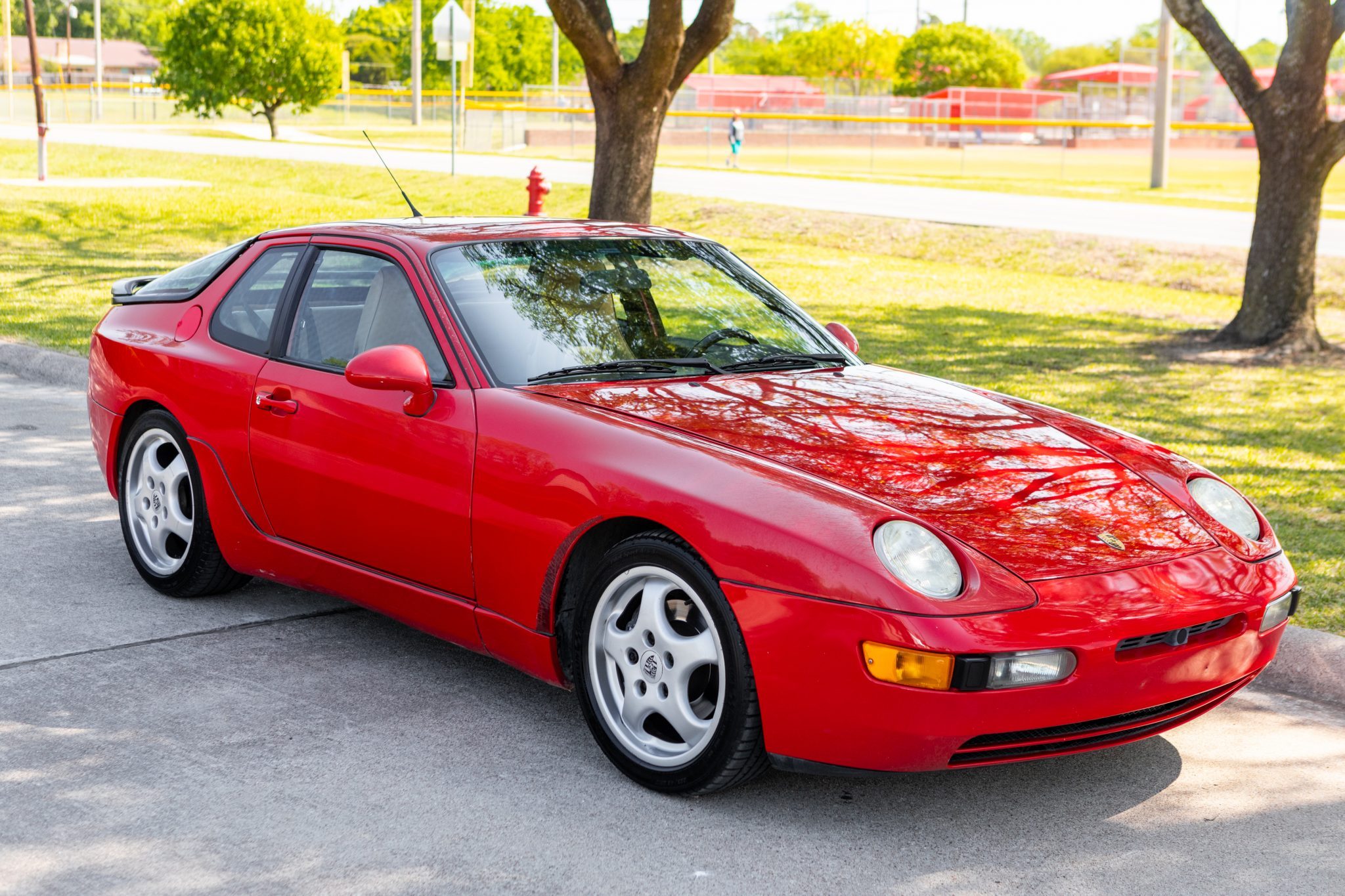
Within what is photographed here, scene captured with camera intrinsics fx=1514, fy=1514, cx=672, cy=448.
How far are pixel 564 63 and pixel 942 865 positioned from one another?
106 metres

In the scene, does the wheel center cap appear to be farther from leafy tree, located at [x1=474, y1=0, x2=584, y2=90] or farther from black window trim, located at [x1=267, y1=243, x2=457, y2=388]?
leafy tree, located at [x1=474, y1=0, x2=584, y2=90]

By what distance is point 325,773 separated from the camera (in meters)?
3.96

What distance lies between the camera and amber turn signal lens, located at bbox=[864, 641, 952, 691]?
3381 millimetres

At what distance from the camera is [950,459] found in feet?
13.3

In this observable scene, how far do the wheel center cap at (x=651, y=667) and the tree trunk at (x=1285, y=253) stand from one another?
30.7 feet

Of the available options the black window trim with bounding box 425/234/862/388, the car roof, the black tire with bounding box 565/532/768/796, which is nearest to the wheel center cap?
the black tire with bounding box 565/532/768/796

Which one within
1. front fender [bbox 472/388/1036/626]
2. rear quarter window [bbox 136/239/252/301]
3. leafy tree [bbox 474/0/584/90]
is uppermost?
leafy tree [bbox 474/0/584/90]

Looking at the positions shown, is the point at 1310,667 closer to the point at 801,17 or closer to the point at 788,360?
the point at 788,360

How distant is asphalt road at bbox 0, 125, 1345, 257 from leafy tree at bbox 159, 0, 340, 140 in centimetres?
1121

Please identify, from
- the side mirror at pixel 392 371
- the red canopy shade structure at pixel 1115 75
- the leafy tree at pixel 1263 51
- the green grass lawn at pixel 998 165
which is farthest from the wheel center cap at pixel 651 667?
the leafy tree at pixel 1263 51

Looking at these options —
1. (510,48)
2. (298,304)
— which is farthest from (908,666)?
(510,48)

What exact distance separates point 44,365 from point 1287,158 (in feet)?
30.0

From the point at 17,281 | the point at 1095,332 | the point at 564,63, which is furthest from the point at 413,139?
the point at 564,63

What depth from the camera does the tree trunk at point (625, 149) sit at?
1280 cm
